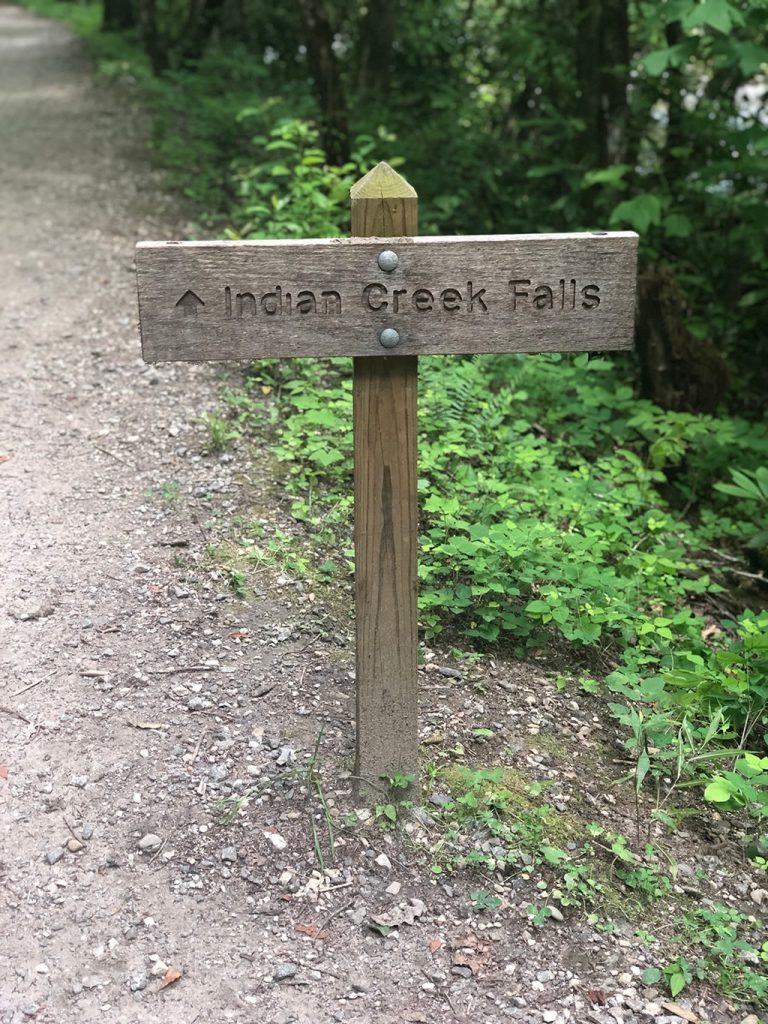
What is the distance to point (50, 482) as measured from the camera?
4.80 meters

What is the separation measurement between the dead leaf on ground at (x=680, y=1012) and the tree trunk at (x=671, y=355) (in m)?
4.44

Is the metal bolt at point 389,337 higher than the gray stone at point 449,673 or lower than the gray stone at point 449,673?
higher

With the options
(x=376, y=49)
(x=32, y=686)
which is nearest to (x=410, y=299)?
(x=32, y=686)

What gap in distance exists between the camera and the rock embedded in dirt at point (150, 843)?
119 inches

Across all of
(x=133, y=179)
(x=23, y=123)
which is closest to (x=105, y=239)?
(x=133, y=179)

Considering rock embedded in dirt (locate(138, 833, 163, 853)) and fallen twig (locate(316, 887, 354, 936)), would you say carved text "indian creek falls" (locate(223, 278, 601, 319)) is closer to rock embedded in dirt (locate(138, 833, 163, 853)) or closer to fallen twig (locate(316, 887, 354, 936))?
rock embedded in dirt (locate(138, 833, 163, 853))

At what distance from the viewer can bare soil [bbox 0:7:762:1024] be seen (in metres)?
2.73

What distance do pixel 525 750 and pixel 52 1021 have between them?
169cm

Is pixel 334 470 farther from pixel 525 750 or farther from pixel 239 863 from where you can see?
pixel 239 863

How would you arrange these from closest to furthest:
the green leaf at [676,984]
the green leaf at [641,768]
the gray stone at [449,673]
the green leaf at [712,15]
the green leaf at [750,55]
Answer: the green leaf at [676,984], the green leaf at [641,768], the gray stone at [449,673], the green leaf at [712,15], the green leaf at [750,55]

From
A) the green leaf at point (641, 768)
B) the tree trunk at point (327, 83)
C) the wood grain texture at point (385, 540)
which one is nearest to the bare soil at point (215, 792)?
the green leaf at point (641, 768)

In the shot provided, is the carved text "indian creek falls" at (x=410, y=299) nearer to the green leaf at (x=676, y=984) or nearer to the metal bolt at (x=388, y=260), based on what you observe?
the metal bolt at (x=388, y=260)

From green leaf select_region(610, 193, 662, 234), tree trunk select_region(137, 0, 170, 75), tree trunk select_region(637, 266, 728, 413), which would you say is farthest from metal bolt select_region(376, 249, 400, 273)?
tree trunk select_region(137, 0, 170, 75)

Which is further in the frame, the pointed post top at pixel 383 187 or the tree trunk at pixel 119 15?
the tree trunk at pixel 119 15
